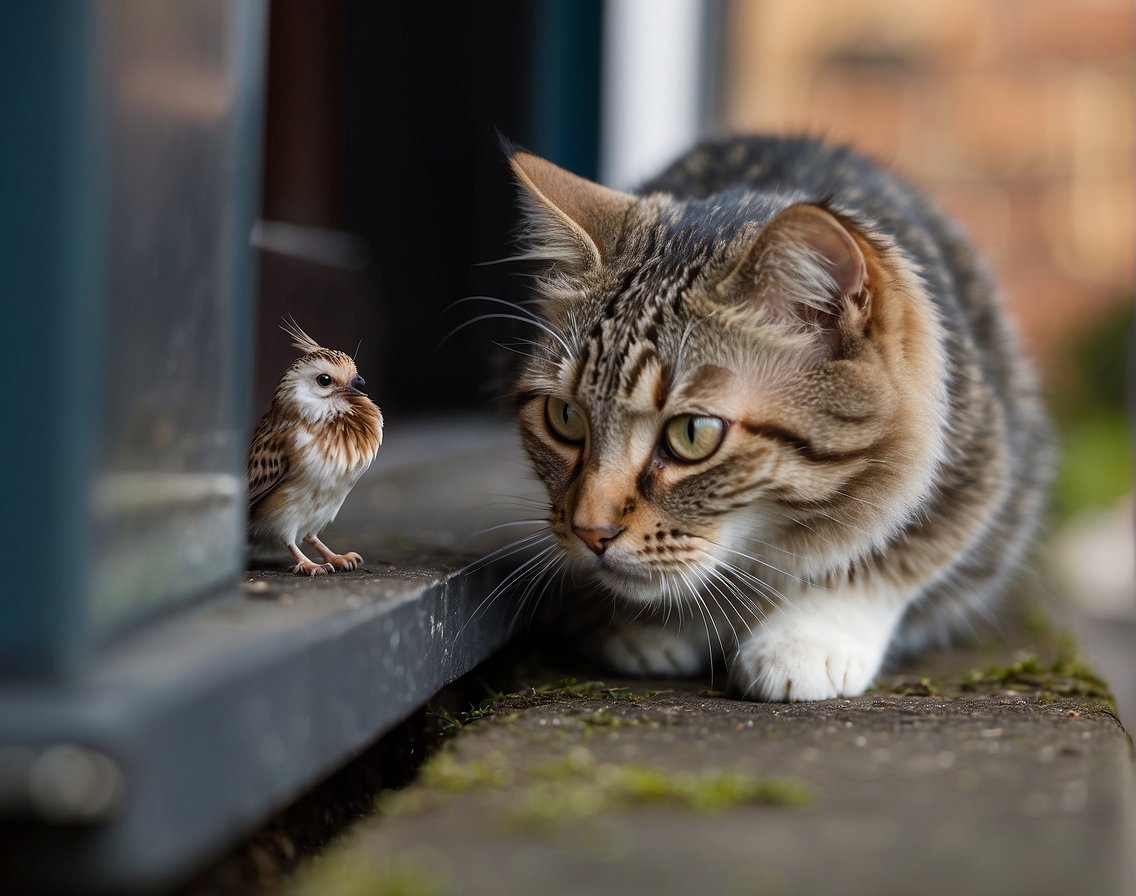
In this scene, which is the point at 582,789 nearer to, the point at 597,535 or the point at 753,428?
the point at 597,535

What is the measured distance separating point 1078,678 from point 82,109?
1.68m

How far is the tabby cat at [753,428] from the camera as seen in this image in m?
1.74

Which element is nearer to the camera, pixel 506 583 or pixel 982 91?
pixel 506 583

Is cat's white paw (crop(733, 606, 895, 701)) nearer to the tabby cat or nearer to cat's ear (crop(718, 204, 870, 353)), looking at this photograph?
the tabby cat

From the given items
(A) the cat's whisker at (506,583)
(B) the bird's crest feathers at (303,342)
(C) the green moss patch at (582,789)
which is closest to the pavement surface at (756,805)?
(C) the green moss patch at (582,789)

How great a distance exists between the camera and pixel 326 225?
3797 mm

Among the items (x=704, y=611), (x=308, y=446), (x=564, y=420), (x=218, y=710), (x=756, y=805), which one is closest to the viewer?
(x=218, y=710)

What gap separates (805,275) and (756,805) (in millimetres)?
826

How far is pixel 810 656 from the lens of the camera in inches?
70.9

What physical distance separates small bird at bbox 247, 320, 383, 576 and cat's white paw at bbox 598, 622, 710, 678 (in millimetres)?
596

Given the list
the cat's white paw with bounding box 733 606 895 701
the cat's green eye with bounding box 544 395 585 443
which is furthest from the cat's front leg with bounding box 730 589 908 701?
the cat's green eye with bounding box 544 395 585 443

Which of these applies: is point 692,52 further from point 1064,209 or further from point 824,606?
point 824,606

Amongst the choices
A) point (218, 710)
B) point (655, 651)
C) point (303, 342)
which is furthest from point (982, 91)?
point (218, 710)

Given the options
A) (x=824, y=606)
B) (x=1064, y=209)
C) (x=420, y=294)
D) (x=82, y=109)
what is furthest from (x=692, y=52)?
(x=82, y=109)
